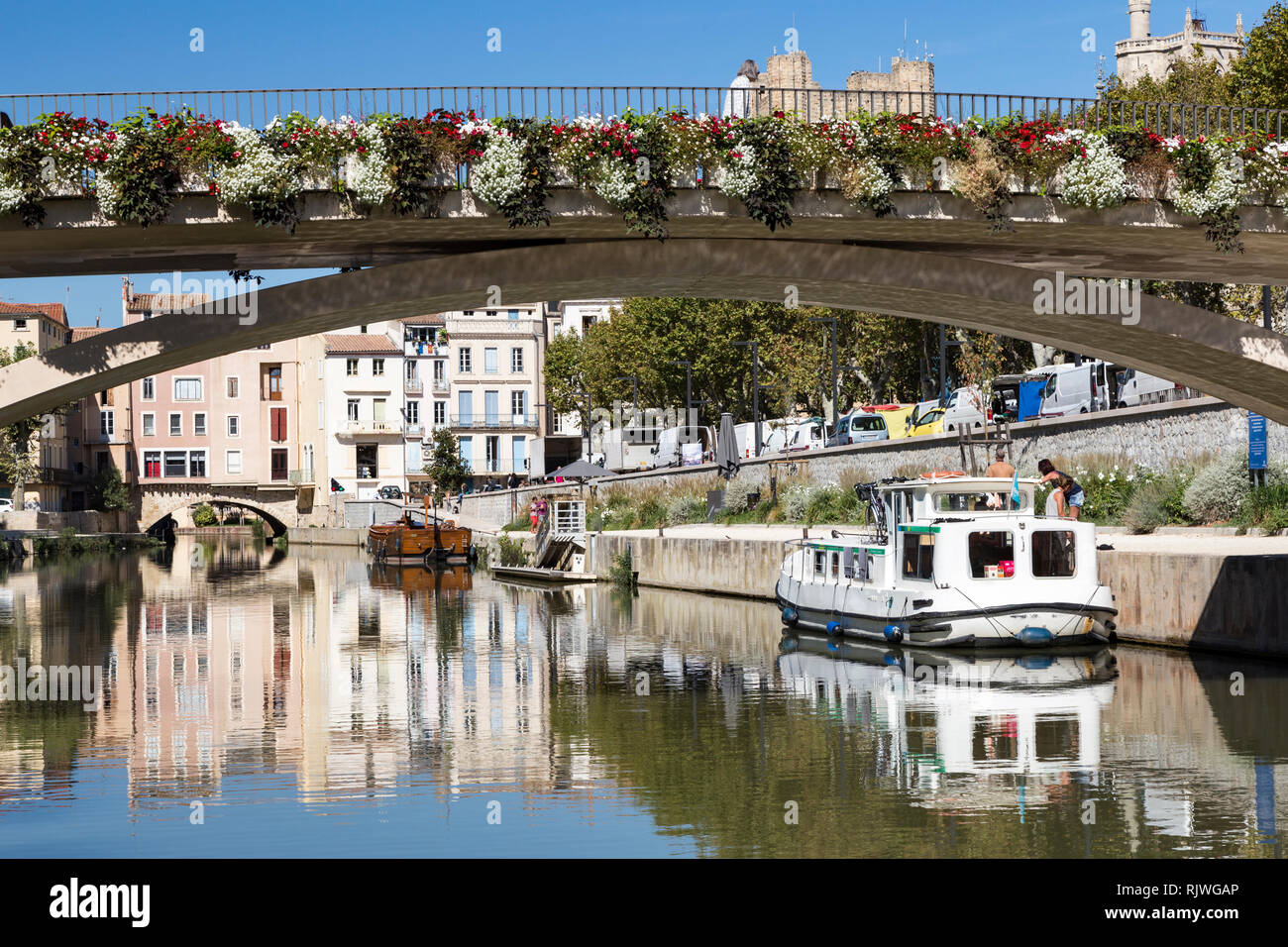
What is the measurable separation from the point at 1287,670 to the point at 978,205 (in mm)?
6612

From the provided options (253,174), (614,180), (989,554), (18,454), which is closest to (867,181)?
(614,180)

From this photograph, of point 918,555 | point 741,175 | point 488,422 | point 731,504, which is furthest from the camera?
point 488,422

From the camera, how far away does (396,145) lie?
16891 millimetres

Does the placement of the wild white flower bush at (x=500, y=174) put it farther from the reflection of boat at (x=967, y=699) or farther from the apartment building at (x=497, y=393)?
the apartment building at (x=497, y=393)

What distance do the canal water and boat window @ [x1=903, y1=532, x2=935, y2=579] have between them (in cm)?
124

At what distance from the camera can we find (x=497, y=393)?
273 feet

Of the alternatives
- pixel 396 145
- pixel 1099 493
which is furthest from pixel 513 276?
pixel 1099 493

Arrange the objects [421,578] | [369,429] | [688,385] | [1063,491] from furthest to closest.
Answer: [369,429], [688,385], [421,578], [1063,491]

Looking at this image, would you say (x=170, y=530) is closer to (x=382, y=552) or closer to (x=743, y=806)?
(x=382, y=552)

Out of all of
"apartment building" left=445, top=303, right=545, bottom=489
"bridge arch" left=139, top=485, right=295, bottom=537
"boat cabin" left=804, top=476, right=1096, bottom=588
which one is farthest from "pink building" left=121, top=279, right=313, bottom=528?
"boat cabin" left=804, top=476, right=1096, bottom=588

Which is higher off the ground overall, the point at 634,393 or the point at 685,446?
the point at 634,393

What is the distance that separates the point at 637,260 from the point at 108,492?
72267 millimetres

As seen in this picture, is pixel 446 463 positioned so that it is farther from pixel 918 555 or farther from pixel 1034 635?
pixel 1034 635

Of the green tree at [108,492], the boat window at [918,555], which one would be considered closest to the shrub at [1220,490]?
the boat window at [918,555]
